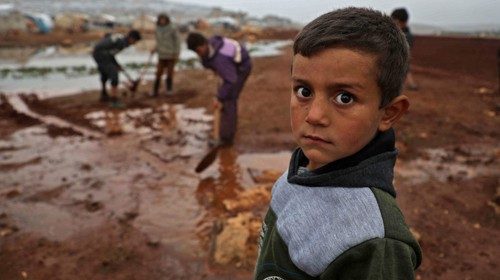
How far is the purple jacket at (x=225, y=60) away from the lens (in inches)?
200

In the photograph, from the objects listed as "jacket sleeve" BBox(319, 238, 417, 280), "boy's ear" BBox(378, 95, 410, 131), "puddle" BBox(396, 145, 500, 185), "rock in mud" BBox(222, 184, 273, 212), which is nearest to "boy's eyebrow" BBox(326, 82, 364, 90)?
"boy's ear" BBox(378, 95, 410, 131)

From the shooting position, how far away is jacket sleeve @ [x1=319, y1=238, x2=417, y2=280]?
0.86 metres

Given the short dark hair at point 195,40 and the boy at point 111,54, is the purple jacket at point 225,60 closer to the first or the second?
the short dark hair at point 195,40

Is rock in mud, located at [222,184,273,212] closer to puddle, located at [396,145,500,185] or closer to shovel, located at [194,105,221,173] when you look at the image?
shovel, located at [194,105,221,173]

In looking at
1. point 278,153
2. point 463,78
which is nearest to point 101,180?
point 278,153

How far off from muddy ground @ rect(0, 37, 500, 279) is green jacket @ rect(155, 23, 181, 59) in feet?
5.16

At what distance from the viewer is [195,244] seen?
3.35 m

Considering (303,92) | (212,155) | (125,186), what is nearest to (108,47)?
(212,155)

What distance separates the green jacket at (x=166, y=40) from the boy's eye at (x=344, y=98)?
8.55 meters

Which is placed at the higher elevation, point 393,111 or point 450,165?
point 393,111

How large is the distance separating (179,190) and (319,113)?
3.60 m

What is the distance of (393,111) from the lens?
109cm

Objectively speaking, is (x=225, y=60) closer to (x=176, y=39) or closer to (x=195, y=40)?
(x=195, y=40)

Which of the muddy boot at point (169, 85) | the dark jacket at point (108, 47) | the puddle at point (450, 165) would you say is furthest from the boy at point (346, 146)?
the muddy boot at point (169, 85)
